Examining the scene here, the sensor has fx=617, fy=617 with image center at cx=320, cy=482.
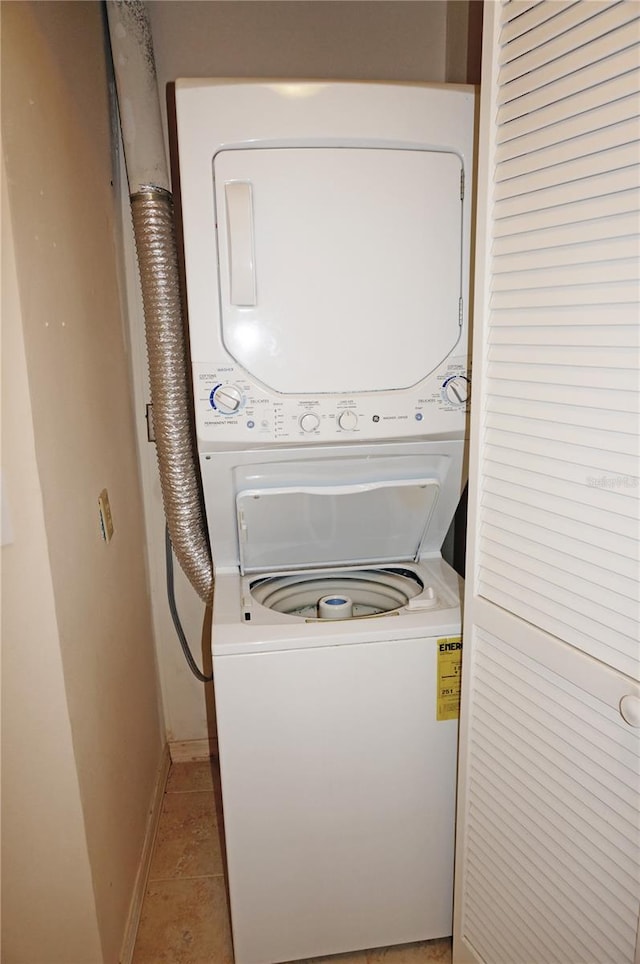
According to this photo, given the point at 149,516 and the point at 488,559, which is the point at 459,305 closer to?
the point at 488,559

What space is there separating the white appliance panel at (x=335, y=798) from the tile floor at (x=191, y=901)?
7 centimetres

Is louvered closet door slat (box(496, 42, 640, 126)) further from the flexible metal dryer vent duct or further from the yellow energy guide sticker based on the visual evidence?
the yellow energy guide sticker

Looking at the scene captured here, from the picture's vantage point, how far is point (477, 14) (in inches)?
63.8

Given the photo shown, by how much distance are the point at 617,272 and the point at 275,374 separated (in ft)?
2.30

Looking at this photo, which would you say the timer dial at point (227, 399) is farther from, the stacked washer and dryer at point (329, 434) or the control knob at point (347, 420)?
the control knob at point (347, 420)

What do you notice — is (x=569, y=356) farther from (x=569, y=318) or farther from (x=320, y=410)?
(x=320, y=410)

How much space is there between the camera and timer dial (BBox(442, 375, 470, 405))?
1.40 m

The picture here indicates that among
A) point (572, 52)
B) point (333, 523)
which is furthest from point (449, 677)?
point (572, 52)

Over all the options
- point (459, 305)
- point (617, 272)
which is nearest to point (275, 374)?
point (459, 305)

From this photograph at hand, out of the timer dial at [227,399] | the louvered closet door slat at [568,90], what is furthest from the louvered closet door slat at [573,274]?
the timer dial at [227,399]

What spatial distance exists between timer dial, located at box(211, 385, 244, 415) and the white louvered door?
495mm

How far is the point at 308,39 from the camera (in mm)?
1713

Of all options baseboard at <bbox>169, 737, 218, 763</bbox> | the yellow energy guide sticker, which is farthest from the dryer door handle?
baseboard at <bbox>169, 737, 218, 763</bbox>

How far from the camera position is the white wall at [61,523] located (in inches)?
40.1
